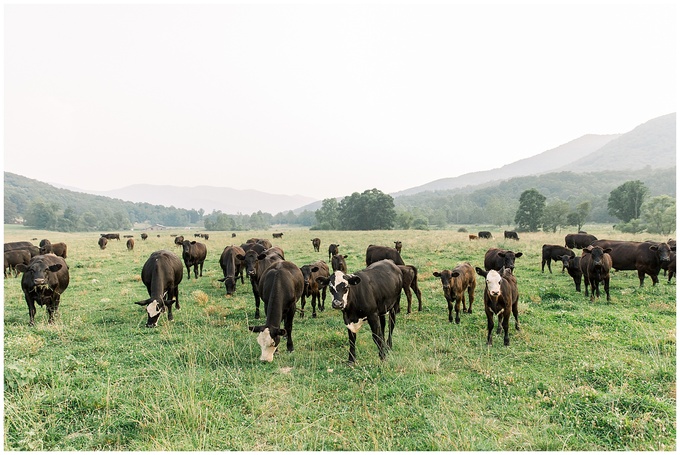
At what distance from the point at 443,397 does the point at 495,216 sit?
133321mm

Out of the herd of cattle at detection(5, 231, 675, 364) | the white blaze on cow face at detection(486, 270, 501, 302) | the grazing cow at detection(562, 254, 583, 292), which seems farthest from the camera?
the grazing cow at detection(562, 254, 583, 292)

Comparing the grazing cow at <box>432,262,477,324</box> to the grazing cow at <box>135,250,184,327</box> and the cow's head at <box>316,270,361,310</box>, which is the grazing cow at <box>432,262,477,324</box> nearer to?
the cow's head at <box>316,270,361,310</box>

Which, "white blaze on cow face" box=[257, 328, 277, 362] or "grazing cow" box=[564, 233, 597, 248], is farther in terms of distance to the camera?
"grazing cow" box=[564, 233, 597, 248]

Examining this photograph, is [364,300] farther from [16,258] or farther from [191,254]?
[16,258]

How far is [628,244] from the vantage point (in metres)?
15.3

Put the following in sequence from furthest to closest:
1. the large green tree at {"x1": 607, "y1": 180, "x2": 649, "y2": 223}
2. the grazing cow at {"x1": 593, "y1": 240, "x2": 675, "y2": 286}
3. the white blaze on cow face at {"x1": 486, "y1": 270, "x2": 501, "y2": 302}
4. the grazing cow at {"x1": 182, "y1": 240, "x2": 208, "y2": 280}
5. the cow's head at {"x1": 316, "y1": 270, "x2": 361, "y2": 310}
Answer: the large green tree at {"x1": 607, "y1": 180, "x2": 649, "y2": 223} < the grazing cow at {"x1": 182, "y1": 240, "x2": 208, "y2": 280} < the grazing cow at {"x1": 593, "y1": 240, "x2": 675, "y2": 286} < the white blaze on cow face at {"x1": 486, "y1": 270, "x2": 501, "y2": 302} < the cow's head at {"x1": 316, "y1": 270, "x2": 361, "y2": 310}

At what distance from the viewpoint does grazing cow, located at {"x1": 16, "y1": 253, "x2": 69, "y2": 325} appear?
920cm

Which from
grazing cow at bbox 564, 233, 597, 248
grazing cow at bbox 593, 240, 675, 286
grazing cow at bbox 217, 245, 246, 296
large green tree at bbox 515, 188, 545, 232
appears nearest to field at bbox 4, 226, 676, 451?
grazing cow at bbox 217, 245, 246, 296

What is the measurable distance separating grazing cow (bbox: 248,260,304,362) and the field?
0.41m

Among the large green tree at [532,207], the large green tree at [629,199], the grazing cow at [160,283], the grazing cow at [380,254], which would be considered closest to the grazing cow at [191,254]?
the grazing cow at [160,283]

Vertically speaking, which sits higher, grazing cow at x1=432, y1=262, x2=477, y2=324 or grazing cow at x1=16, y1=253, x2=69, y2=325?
grazing cow at x1=16, y1=253, x2=69, y2=325

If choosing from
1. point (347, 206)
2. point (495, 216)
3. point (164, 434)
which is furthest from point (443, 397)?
point (495, 216)

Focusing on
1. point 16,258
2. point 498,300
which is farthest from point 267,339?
point 16,258

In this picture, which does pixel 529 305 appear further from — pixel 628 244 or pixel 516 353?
pixel 628 244
